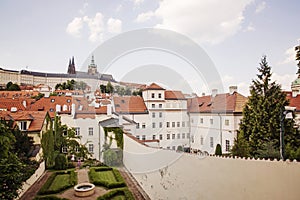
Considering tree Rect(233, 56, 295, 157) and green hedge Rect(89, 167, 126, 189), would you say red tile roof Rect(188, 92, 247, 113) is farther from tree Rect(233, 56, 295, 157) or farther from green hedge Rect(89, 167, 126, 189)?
green hedge Rect(89, 167, 126, 189)

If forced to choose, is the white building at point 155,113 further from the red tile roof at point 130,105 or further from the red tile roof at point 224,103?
the red tile roof at point 224,103

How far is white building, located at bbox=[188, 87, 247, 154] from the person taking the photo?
478 inches

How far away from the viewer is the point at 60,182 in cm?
838

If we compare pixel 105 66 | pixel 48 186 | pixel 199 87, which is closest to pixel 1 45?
pixel 48 186

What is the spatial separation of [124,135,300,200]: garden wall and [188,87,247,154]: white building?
6.06m

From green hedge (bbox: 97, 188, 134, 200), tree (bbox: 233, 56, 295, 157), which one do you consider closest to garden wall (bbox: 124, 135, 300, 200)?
green hedge (bbox: 97, 188, 134, 200)

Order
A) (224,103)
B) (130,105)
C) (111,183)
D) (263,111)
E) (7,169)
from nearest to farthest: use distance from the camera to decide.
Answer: (7,169) → (111,183) → (263,111) → (224,103) → (130,105)

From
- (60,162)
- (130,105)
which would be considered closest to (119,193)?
(60,162)

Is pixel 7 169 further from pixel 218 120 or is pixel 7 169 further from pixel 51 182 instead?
pixel 218 120

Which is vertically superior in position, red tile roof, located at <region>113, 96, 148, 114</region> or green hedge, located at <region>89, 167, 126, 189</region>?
red tile roof, located at <region>113, 96, 148, 114</region>

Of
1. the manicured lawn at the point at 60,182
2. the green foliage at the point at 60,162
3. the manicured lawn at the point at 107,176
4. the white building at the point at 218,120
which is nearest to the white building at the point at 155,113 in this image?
the white building at the point at 218,120

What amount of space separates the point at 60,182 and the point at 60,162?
223 centimetres

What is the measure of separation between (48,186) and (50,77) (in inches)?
2004

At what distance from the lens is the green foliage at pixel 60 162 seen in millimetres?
10398
